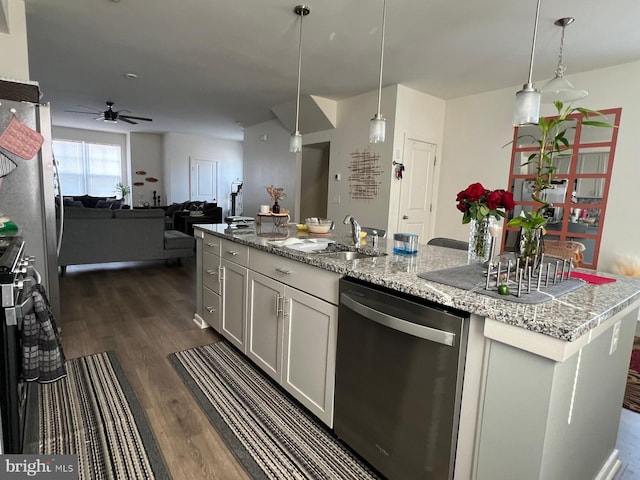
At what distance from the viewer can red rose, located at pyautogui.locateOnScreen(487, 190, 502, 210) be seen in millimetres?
1521

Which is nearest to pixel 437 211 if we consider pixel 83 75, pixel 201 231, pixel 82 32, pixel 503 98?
pixel 503 98

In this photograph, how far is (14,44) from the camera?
2795mm

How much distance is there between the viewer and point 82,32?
3273 millimetres

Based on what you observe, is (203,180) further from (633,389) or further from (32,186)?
(633,389)

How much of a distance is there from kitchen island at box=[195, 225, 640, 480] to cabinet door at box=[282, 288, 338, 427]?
1.04 ft

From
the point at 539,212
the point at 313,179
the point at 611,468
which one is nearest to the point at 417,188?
the point at 313,179

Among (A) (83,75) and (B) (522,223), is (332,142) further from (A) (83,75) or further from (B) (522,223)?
(B) (522,223)

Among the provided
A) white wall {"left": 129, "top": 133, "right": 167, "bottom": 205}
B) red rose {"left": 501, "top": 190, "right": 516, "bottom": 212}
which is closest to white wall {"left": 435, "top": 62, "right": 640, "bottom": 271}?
red rose {"left": 501, "top": 190, "right": 516, "bottom": 212}

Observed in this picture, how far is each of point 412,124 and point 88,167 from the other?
8788 millimetres

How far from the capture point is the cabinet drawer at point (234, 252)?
229cm

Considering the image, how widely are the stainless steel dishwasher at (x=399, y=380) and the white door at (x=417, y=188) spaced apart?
3443 millimetres

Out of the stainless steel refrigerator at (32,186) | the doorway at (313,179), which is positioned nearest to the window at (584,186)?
the doorway at (313,179)

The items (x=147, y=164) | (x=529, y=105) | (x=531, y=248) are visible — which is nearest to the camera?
(x=531, y=248)

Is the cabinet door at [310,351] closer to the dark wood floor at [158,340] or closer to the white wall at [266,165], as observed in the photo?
the dark wood floor at [158,340]
